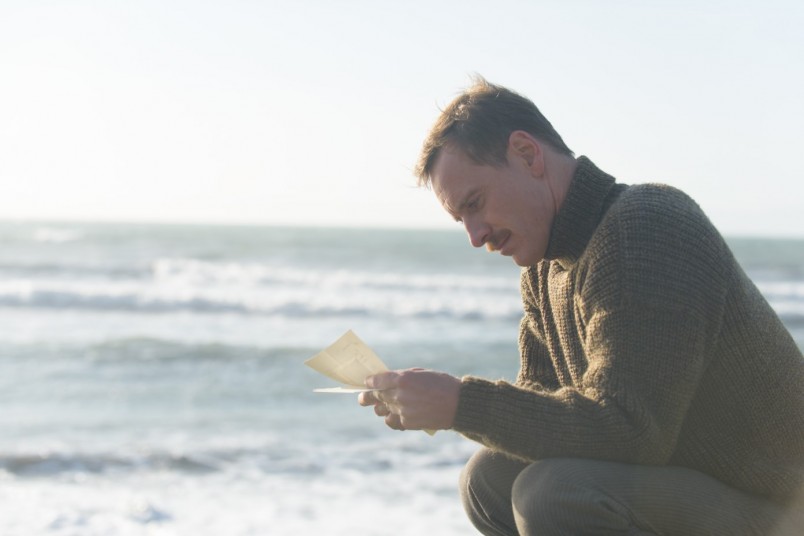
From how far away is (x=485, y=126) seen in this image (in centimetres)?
213

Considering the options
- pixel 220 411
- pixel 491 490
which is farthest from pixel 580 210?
pixel 220 411

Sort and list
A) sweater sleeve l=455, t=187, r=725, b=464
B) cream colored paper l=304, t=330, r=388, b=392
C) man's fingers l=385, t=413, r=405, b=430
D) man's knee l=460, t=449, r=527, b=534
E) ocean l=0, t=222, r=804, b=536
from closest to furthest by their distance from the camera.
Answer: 1. sweater sleeve l=455, t=187, r=725, b=464
2. man's fingers l=385, t=413, r=405, b=430
3. cream colored paper l=304, t=330, r=388, b=392
4. man's knee l=460, t=449, r=527, b=534
5. ocean l=0, t=222, r=804, b=536

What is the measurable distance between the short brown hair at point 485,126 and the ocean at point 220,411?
8.30ft

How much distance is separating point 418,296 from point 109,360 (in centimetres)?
944

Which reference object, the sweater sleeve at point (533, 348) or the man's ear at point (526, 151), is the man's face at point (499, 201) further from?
the sweater sleeve at point (533, 348)

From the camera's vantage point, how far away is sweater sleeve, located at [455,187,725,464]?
1.92 metres

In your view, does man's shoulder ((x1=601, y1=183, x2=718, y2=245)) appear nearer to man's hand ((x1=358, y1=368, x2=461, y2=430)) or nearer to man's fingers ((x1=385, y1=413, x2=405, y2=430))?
man's hand ((x1=358, y1=368, x2=461, y2=430))

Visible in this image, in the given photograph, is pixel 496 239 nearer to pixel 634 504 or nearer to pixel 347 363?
pixel 347 363

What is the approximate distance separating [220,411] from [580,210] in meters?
5.17

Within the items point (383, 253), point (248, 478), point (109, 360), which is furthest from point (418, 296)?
point (383, 253)

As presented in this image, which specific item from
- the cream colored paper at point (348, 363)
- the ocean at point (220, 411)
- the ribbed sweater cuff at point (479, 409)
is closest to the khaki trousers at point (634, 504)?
the ribbed sweater cuff at point (479, 409)

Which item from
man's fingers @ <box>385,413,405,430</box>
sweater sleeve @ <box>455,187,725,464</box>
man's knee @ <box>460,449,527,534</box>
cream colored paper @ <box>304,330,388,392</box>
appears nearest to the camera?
sweater sleeve @ <box>455,187,725,464</box>

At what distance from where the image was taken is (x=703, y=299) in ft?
6.40

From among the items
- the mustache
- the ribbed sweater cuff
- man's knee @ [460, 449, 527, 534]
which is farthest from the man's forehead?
Result: man's knee @ [460, 449, 527, 534]
